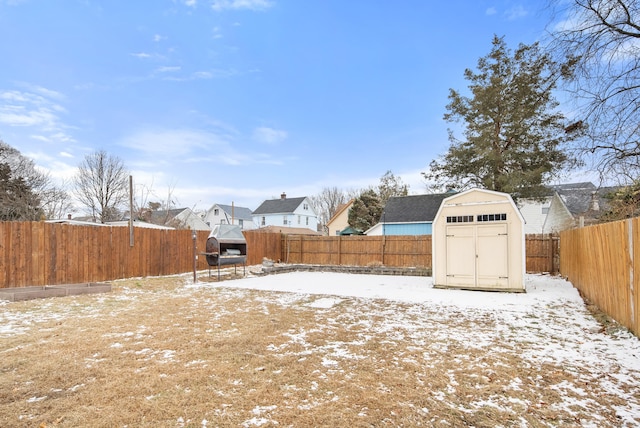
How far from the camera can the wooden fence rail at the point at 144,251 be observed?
Answer: 8.57m

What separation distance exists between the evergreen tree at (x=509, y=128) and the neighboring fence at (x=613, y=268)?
6828 millimetres

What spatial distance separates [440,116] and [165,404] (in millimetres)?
16612

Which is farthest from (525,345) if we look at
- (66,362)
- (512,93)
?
(512,93)

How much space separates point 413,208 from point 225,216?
23.3 m

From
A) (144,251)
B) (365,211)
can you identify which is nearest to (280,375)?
(144,251)

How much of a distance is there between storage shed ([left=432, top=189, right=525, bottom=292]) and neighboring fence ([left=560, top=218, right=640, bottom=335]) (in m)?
→ 1.44

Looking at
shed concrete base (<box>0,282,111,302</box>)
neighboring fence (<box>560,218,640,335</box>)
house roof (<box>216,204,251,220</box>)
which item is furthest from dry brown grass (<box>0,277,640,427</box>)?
house roof (<box>216,204,251,220</box>)

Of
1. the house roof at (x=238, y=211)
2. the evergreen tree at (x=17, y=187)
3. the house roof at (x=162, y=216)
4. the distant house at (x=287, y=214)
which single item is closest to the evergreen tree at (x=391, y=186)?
the distant house at (x=287, y=214)

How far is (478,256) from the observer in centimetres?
920

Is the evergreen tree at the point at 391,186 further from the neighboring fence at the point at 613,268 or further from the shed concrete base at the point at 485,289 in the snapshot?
the neighboring fence at the point at 613,268

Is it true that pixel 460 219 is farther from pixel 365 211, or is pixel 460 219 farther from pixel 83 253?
pixel 365 211

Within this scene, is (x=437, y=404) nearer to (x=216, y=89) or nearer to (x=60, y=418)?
(x=60, y=418)

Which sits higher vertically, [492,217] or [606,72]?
[606,72]

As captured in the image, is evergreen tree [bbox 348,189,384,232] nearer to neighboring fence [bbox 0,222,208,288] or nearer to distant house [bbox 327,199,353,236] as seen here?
distant house [bbox 327,199,353,236]
